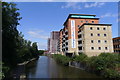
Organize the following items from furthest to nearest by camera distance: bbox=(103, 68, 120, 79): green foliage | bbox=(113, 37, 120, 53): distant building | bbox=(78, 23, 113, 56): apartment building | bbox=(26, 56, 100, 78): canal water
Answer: bbox=(113, 37, 120, 53): distant building
bbox=(78, 23, 113, 56): apartment building
bbox=(26, 56, 100, 78): canal water
bbox=(103, 68, 120, 79): green foliage

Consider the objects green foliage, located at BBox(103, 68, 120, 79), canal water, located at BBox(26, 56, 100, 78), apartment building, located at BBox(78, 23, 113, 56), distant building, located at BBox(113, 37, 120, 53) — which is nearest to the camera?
green foliage, located at BBox(103, 68, 120, 79)

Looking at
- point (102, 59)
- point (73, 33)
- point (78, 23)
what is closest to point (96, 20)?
Result: point (78, 23)

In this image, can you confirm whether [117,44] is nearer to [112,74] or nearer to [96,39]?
[96,39]

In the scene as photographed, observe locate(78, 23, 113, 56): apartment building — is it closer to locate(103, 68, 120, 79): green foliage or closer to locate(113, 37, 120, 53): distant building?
locate(113, 37, 120, 53): distant building

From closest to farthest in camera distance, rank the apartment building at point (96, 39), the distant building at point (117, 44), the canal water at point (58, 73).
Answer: the canal water at point (58, 73) < the apartment building at point (96, 39) < the distant building at point (117, 44)

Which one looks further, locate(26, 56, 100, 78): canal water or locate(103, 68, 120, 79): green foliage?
locate(26, 56, 100, 78): canal water

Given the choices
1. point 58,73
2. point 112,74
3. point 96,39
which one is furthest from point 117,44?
point 112,74

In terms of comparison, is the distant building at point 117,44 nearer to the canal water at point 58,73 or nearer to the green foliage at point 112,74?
the canal water at point 58,73

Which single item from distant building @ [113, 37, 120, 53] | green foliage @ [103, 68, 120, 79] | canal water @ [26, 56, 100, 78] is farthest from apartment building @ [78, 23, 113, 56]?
green foliage @ [103, 68, 120, 79]

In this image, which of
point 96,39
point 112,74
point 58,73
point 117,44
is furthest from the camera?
point 117,44

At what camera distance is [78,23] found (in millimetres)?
53188

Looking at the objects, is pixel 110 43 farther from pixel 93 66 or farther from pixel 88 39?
pixel 93 66

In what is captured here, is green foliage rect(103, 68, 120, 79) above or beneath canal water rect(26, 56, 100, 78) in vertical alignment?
above

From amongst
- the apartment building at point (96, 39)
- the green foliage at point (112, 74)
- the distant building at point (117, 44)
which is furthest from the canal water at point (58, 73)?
the distant building at point (117, 44)
